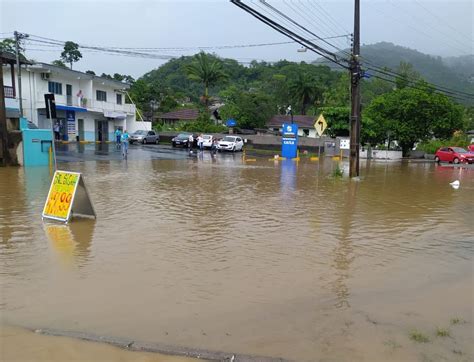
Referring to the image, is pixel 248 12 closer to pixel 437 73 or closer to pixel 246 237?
pixel 246 237

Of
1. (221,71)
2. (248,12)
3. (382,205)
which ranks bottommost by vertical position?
(382,205)

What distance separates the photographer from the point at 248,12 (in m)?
12.9

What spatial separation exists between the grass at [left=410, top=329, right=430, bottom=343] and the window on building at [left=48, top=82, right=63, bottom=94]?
4368 cm

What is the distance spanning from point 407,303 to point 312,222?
498 centimetres

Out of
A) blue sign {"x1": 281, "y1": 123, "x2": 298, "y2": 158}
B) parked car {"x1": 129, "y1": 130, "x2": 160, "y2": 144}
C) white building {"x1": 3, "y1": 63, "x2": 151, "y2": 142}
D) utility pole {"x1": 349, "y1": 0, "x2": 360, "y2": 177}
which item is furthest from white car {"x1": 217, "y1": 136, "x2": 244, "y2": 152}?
utility pole {"x1": 349, "y1": 0, "x2": 360, "y2": 177}

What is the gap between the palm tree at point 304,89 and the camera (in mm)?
79125

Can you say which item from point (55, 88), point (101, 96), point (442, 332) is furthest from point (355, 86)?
point (101, 96)

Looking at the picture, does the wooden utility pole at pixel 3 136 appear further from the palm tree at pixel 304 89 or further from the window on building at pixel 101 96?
the palm tree at pixel 304 89

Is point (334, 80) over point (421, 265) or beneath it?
over

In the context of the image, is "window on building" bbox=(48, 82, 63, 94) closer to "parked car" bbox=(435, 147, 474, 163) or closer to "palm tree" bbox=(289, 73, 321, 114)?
"parked car" bbox=(435, 147, 474, 163)

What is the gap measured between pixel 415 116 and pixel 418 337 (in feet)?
142

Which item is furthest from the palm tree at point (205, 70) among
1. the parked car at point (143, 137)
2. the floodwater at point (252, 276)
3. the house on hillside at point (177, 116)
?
the floodwater at point (252, 276)

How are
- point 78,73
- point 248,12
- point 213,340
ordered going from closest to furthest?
point 213,340 → point 248,12 → point 78,73

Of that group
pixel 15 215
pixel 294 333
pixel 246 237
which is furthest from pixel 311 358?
pixel 15 215
